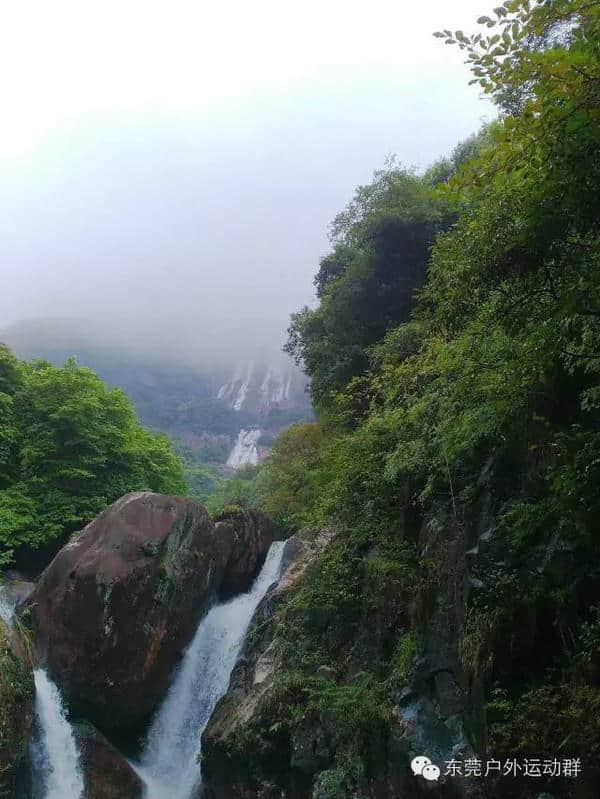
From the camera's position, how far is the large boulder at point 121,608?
13391mm

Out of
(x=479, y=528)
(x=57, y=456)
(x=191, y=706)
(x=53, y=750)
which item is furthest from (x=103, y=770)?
(x=479, y=528)

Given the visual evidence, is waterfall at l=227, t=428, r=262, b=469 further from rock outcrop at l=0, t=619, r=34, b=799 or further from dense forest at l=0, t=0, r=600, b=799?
dense forest at l=0, t=0, r=600, b=799

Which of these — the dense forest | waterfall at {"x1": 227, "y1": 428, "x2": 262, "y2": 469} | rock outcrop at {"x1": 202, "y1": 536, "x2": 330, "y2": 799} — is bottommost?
waterfall at {"x1": 227, "y1": 428, "x2": 262, "y2": 469}

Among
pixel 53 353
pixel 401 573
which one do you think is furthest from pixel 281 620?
pixel 53 353

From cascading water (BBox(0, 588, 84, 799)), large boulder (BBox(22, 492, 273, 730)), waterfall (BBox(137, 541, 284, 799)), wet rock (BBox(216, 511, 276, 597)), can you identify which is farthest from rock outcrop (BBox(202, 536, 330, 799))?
wet rock (BBox(216, 511, 276, 597))

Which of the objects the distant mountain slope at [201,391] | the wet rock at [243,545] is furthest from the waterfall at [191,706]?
the distant mountain slope at [201,391]

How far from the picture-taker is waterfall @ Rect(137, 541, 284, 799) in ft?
42.8

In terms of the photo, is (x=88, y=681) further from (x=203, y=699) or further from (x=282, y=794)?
(x=282, y=794)

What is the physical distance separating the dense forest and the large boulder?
98.8 inches

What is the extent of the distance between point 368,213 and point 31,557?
15710 millimetres

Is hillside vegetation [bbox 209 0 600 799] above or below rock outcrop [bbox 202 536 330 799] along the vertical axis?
above

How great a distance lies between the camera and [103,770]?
12344 mm

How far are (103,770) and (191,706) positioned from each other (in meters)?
2.82

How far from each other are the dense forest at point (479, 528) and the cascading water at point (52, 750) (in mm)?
2906
